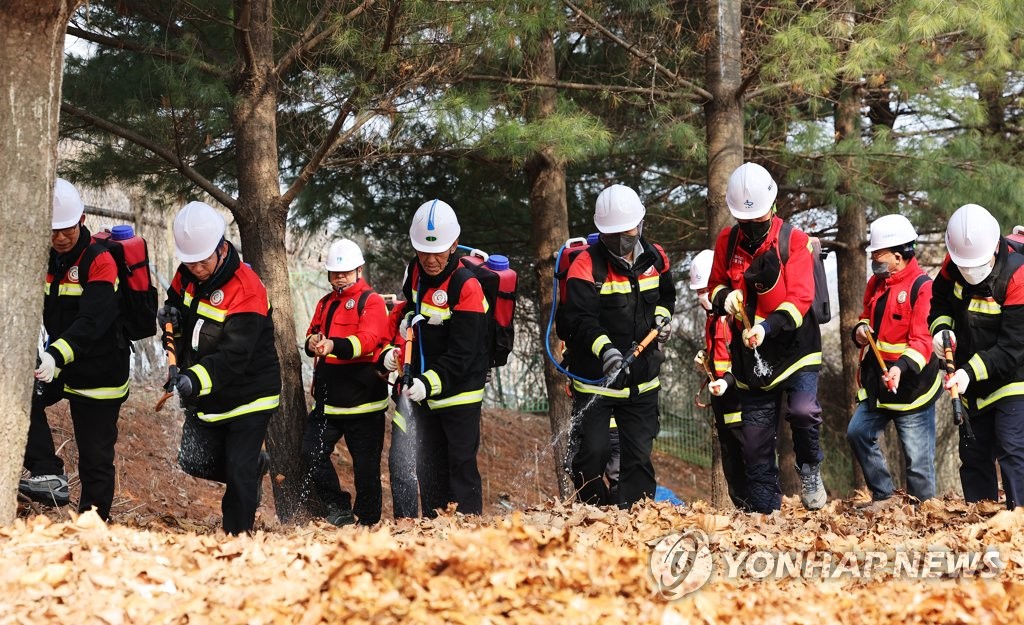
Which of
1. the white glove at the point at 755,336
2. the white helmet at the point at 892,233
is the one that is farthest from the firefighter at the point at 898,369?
the white glove at the point at 755,336

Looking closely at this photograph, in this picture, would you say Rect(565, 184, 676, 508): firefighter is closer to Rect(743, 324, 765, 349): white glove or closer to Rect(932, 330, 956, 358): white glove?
Rect(743, 324, 765, 349): white glove

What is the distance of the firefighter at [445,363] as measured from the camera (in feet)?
22.8

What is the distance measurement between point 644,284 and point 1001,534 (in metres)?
2.70

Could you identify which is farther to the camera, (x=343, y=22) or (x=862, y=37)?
(x=862, y=37)

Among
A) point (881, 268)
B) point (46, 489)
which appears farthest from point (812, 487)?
point (46, 489)

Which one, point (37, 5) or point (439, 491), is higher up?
point (37, 5)

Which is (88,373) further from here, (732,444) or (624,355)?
(732,444)

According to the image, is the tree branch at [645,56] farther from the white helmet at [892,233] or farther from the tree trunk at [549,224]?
the white helmet at [892,233]

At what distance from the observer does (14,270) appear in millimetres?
5160

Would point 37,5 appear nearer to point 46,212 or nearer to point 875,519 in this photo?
point 46,212

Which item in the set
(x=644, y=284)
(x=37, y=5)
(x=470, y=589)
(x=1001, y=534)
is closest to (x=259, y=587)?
(x=470, y=589)

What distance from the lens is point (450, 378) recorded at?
22.8 feet

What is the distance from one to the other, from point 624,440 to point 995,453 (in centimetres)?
224

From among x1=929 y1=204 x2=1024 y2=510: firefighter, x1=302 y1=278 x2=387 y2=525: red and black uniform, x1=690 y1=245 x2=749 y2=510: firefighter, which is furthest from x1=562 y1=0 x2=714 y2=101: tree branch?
x1=929 y1=204 x2=1024 y2=510: firefighter
